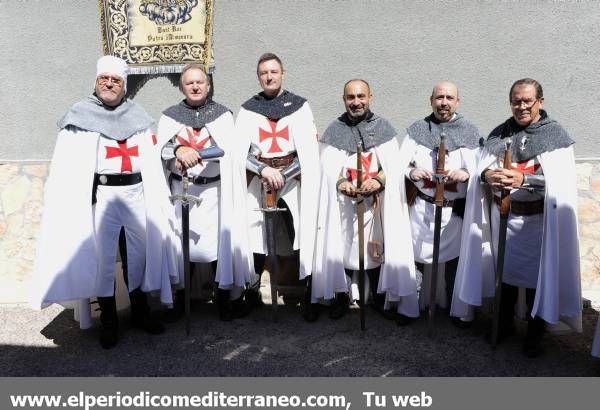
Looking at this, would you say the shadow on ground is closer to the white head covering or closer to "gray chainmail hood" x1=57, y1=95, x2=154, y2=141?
"gray chainmail hood" x1=57, y1=95, x2=154, y2=141

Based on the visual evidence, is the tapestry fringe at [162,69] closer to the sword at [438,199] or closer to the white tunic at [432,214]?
the white tunic at [432,214]

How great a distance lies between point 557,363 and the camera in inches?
133

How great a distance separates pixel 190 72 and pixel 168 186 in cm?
83

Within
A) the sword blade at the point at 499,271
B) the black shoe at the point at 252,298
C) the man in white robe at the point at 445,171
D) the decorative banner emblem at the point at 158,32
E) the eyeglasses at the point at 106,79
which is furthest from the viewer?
the decorative banner emblem at the point at 158,32

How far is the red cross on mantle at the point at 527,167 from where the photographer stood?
329 cm

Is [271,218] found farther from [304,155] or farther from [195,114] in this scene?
[195,114]

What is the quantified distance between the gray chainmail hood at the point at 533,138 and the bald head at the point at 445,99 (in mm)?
378

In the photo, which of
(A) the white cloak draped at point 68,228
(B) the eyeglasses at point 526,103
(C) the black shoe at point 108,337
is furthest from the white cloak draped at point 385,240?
(A) the white cloak draped at point 68,228

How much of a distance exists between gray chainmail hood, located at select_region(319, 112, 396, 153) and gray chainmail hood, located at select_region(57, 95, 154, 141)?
1.30 meters

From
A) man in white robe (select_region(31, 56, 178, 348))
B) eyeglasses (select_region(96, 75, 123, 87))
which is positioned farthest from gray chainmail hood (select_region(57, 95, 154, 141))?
eyeglasses (select_region(96, 75, 123, 87))

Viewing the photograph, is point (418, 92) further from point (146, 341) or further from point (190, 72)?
point (146, 341)

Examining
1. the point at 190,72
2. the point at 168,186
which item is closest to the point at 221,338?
the point at 168,186

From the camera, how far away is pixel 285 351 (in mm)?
3609

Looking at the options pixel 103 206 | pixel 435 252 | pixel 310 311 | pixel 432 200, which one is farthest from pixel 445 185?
pixel 103 206
